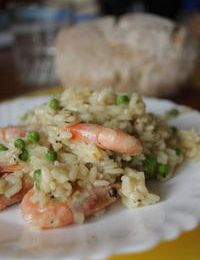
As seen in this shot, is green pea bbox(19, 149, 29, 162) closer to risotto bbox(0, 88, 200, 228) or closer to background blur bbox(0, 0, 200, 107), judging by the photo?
risotto bbox(0, 88, 200, 228)

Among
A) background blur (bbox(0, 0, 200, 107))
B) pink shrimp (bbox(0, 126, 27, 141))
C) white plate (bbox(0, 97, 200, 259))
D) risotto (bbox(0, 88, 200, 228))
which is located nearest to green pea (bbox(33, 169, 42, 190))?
risotto (bbox(0, 88, 200, 228))

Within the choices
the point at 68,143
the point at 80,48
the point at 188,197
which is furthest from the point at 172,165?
the point at 80,48

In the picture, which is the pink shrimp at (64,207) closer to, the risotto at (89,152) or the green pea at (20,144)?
the risotto at (89,152)

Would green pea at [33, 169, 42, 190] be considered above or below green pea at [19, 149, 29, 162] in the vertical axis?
below

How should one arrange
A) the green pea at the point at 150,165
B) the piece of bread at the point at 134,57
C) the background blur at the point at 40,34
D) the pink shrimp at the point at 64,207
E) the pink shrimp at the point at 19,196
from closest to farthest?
the pink shrimp at the point at 64,207 → the pink shrimp at the point at 19,196 → the green pea at the point at 150,165 → the piece of bread at the point at 134,57 → the background blur at the point at 40,34

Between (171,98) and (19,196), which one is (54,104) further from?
(171,98)

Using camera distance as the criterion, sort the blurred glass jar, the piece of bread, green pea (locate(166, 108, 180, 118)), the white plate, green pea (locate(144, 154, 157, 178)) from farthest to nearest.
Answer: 1. the blurred glass jar
2. the piece of bread
3. green pea (locate(166, 108, 180, 118))
4. green pea (locate(144, 154, 157, 178))
5. the white plate

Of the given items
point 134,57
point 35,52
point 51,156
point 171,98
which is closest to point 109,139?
point 51,156

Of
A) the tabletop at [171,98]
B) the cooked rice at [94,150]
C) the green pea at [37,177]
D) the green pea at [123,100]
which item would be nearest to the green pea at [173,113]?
the cooked rice at [94,150]
